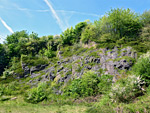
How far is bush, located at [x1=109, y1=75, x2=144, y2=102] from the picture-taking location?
9523 millimetres

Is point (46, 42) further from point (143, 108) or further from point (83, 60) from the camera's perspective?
point (143, 108)

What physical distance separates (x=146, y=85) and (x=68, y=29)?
29157mm

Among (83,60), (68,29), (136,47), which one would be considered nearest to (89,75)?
(83,60)

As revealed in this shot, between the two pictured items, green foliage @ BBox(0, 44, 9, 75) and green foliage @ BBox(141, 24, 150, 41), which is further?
green foliage @ BBox(0, 44, 9, 75)

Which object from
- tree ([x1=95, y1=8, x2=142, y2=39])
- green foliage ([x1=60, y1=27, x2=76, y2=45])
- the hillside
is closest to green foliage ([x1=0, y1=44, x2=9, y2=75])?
the hillside

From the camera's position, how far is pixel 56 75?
65.5ft

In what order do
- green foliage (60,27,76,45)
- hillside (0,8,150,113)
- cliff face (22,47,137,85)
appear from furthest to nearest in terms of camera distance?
green foliage (60,27,76,45) < cliff face (22,47,137,85) < hillside (0,8,150,113)

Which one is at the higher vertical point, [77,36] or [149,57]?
[77,36]

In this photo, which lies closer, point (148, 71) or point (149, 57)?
point (148, 71)

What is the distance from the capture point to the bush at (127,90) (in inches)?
375

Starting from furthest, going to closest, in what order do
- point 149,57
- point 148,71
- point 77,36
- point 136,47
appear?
point 77,36, point 136,47, point 149,57, point 148,71

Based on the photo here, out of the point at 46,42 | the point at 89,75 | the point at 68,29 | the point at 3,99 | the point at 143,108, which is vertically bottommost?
the point at 3,99

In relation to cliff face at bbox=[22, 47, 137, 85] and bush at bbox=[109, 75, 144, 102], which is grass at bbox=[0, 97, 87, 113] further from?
cliff face at bbox=[22, 47, 137, 85]

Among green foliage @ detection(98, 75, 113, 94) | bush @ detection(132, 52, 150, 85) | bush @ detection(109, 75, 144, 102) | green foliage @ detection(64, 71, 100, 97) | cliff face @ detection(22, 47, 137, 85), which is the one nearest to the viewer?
bush @ detection(109, 75, 144, 102)
